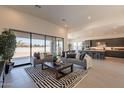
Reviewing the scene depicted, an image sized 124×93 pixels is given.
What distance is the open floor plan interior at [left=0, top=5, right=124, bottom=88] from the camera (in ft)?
11.4

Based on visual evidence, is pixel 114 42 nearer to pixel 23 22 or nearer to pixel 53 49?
pixel 53 49

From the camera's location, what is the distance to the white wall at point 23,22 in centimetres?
536

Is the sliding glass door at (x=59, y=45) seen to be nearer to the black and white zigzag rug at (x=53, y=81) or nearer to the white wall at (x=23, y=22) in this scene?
the white wall at (x=23, y=22)

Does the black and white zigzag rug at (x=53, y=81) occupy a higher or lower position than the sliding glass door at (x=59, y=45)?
lower

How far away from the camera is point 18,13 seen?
6.01m

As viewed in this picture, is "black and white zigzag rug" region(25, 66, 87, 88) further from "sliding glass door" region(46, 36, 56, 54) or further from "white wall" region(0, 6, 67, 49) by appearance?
"sliding glass door" region(46, 36, 56, 54)

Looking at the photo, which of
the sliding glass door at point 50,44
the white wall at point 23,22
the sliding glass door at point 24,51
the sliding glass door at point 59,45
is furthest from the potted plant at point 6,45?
the sliding glass door at point 59,45

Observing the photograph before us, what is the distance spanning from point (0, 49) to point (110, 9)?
540cm

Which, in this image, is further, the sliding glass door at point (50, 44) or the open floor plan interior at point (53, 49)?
the sliding glass door at point (50, 44)


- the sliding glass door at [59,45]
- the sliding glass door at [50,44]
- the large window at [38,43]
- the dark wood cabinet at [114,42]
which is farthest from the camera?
the dark wood cabinet at [114,42]

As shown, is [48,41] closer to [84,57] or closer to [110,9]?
[84,57]

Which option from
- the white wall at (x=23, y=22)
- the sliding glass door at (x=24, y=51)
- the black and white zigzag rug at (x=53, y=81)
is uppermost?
the white wall at (x=23, y=22)

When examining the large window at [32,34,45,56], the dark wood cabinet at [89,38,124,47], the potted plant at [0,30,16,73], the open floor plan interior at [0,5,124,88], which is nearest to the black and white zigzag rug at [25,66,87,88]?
the open floor plan interior at [0,5,124,88]

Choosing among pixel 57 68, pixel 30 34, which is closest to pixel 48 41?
pixel 30 34
